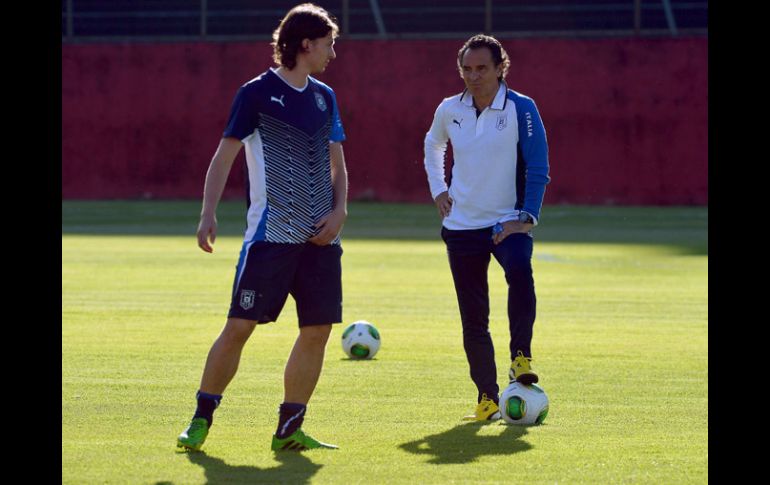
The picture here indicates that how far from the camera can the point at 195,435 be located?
6.72m

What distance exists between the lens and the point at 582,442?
7070mm

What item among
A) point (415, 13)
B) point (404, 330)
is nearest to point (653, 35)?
point (415, 13)

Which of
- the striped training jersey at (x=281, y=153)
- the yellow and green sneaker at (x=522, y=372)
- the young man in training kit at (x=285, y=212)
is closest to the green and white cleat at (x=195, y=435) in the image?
the young man in training kit at (x=285, y=212)

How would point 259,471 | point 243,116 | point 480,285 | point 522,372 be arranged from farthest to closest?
1. point 480,285
2. point 522,372
3. point 243,116
4. point 259,471

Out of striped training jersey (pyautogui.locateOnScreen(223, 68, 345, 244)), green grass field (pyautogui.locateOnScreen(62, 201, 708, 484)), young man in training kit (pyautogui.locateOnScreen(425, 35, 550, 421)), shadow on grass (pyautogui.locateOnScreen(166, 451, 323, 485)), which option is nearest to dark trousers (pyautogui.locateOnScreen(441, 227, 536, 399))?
young man in training kit (pyautogui.locateOnScreen(425, 35, 550, 421))

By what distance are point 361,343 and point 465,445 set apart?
3365mm

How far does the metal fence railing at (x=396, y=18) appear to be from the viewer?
3372 cm

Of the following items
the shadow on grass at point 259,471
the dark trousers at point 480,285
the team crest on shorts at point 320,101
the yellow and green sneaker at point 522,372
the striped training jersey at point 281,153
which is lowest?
the shadow on grass at point 259,471

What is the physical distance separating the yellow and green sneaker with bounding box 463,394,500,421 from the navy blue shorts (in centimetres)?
129

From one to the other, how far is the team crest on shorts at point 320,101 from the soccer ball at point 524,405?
1.85 metres

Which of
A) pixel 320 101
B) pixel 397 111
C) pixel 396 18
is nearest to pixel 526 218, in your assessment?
pixel 320 101

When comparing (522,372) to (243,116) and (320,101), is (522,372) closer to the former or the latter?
(320,101)

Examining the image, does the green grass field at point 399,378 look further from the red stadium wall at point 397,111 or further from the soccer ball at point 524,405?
the red stadium wall at point 397,111
